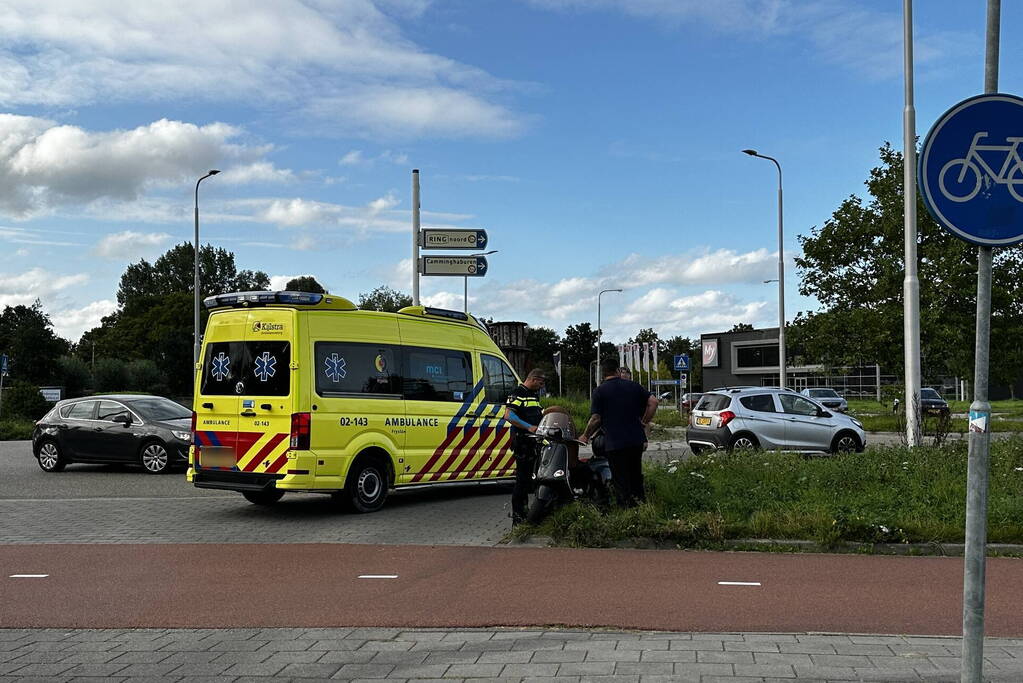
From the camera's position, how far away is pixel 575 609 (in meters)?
6.73

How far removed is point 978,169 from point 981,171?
0.05ft

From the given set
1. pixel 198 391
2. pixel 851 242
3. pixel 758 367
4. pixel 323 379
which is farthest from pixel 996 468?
pixel 758 367

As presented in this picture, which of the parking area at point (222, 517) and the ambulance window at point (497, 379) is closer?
the parking area at point (222, 517)

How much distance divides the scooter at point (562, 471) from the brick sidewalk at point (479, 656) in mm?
3676

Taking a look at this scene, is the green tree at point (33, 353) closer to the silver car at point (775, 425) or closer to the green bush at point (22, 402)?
the green bush at point (22, 402)

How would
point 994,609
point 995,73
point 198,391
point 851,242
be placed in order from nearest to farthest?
point 995,73
point 994,609
point 198,391
point 851,242

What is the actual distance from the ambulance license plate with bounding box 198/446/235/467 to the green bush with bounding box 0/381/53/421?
25384 mm

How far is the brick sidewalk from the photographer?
5152mm

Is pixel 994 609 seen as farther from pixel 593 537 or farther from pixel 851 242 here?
pixel 851 242

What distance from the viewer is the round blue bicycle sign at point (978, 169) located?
12.7 feet

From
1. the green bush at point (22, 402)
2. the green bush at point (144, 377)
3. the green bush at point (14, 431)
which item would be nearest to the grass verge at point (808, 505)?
the green bush at point (14, 431)

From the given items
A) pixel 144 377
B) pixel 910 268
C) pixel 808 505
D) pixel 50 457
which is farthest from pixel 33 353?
pixel 808 505

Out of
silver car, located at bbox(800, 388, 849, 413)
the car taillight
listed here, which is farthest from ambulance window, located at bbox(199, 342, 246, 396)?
silver car, located at bbox(800, 388, 849, 413)

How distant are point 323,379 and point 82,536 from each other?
3025mm
